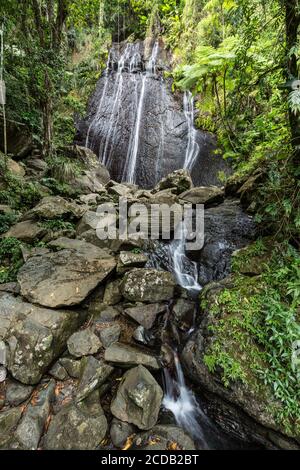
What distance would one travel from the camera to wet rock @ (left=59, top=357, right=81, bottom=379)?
279 cm

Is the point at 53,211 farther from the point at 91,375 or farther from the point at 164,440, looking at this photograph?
the point at 164,440

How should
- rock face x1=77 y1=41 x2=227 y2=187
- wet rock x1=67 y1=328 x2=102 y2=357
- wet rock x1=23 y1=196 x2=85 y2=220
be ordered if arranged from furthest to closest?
rock face x1=77 y1=41 x2=227 y2=187 → wet rock x1=23 y1=196 x2=85 y2=220 → wet rock x1=67 y1=328 x2=102 y2=357

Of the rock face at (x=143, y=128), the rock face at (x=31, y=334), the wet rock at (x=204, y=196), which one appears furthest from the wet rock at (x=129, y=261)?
the rock face at (x=143, y=128)

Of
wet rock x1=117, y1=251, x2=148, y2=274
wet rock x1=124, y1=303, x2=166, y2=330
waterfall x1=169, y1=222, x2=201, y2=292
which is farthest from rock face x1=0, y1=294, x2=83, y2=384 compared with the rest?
waterfall x1=169, y1=222, x2=201, y2=292

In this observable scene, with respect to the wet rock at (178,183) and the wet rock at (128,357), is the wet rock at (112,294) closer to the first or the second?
the wet rock at (128,357)

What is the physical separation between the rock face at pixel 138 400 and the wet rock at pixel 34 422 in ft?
2.30

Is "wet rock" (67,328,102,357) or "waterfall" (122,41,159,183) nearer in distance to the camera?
"wet rock" (67,328,102,357)

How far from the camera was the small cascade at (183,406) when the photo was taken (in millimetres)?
2674

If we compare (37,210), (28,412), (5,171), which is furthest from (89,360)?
(5,171)

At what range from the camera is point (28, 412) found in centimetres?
243

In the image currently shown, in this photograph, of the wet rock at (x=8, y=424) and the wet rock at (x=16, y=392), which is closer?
the wet rock at (x=8, y=424)

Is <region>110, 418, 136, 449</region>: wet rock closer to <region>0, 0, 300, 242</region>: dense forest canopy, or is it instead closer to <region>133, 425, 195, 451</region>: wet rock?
<region>133, 425, 195, 451</region>: wet rock

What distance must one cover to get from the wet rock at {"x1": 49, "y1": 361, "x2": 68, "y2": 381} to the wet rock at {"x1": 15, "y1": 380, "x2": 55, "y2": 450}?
18cm

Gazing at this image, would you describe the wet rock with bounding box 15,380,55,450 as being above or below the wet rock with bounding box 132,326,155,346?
below
